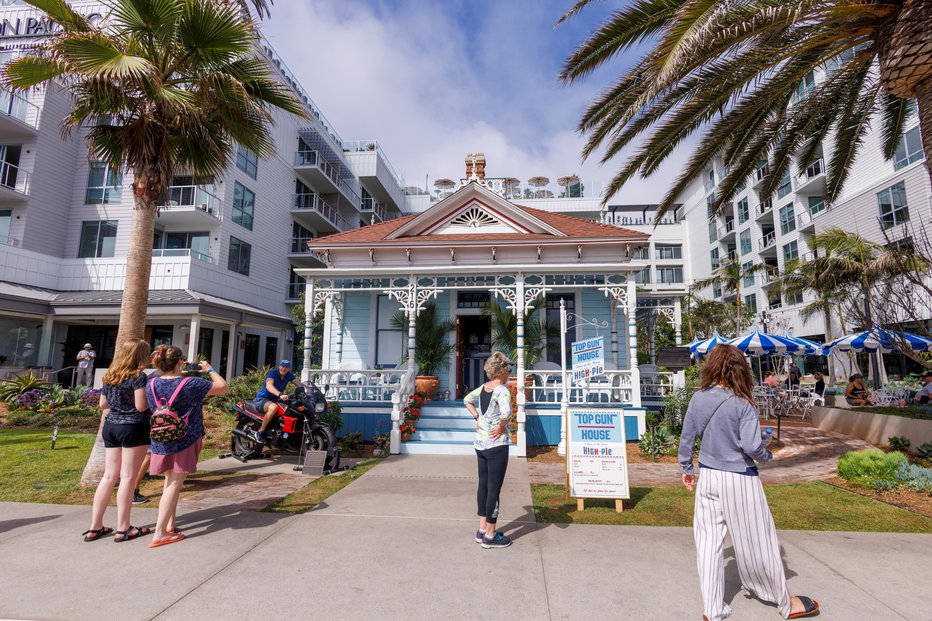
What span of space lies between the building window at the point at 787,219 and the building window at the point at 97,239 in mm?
40387

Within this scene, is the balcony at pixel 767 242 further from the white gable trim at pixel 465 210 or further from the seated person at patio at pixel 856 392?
the white gable trim at pixel 465 210

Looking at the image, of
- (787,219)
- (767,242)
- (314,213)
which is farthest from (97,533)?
(767,242)

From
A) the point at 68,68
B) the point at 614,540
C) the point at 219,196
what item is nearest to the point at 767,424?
the point at 614,540

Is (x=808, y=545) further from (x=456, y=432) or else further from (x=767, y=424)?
(x=767, y=424)

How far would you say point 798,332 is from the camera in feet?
102

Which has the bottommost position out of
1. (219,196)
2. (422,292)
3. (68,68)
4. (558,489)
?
(558,489)

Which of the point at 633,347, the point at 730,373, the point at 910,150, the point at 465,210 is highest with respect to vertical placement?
the point at 910,150

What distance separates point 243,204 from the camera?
24.5 metres

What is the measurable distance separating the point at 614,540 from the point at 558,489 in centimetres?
219

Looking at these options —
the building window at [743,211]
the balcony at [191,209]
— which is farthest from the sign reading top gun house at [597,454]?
the building window at [743,211]

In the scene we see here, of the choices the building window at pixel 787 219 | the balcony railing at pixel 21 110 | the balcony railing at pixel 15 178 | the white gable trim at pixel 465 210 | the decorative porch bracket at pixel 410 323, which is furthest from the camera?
the building window at pixel 787 219

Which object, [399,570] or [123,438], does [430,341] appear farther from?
[399,570]

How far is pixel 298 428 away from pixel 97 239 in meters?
19.9

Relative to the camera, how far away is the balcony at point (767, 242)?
116ft
